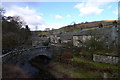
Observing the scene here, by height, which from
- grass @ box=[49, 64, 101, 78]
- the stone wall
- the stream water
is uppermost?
the stone wall

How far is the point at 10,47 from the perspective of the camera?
1997 cm

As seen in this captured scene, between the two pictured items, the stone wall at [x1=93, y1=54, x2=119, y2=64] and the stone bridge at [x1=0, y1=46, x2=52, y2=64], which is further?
the stone bridge at [x1=0, y1=46, x2=52, y2=64]

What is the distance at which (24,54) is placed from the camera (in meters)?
21.1

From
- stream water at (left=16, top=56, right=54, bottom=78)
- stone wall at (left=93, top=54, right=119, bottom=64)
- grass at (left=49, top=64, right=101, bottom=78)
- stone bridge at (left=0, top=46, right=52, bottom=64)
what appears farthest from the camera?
stream water at (left=16, top=56, right=54, bottom=78)

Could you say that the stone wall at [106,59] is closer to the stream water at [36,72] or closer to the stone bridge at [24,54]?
the stream water at [36,72]

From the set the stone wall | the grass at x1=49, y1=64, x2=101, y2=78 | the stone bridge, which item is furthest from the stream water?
the stone wall

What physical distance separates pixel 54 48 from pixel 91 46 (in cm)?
925

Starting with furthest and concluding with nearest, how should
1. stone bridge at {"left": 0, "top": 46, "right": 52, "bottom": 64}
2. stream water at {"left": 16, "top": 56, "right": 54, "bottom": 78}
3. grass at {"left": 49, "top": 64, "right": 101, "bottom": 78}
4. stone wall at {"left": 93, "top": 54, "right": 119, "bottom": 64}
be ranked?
stream water at {"left": 16, "top": 56, "right": 54, "bottom": 78}, stone bridge at {"left": 0, "top": 46, "right": 52, "bottom": 64}, stone wall at {"left": 93, "top": 54, "right": 119, "bottom": 64}, grass at {"left": 49, "top": 64, "right": 101, "bottom": 78}

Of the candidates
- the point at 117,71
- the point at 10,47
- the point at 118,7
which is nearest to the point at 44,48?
the point at 10,47

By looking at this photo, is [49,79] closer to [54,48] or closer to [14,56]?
[14,56]

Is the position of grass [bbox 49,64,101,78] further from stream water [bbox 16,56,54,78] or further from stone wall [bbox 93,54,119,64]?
stone wall [bbox 93,54,119,64]

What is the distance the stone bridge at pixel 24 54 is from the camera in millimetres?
16605

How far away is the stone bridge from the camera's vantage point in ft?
54.5

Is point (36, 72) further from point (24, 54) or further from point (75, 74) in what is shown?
point (75, 74)
